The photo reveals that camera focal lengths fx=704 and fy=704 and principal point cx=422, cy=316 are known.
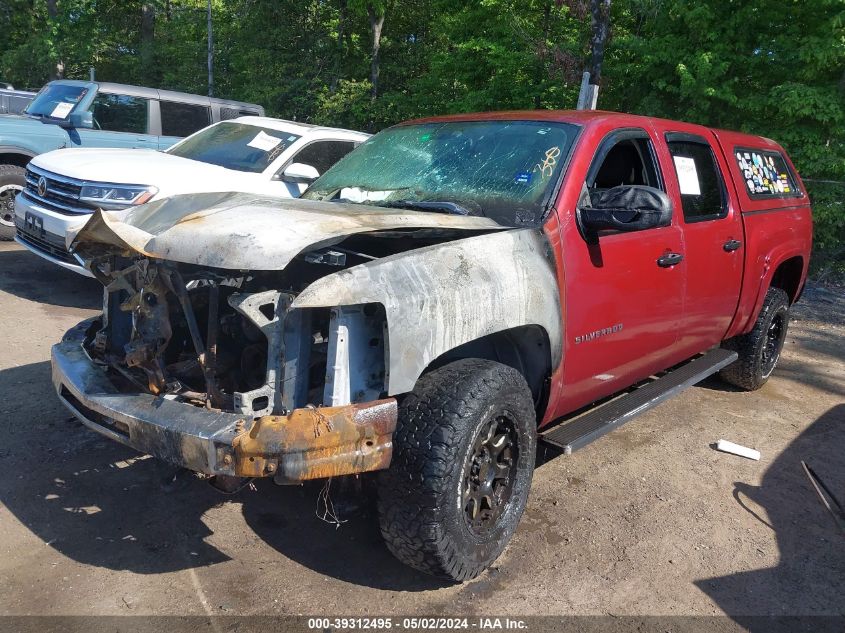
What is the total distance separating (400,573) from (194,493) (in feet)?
3.89

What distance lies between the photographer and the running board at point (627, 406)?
133 inches

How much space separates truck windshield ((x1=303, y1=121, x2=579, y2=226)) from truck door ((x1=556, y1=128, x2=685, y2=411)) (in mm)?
196

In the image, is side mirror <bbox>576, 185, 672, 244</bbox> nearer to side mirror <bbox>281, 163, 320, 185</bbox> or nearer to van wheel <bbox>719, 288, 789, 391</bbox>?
van wheel <bbox>719, 288, 789, 391</bbox>

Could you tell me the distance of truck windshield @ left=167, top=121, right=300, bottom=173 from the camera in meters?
7.03

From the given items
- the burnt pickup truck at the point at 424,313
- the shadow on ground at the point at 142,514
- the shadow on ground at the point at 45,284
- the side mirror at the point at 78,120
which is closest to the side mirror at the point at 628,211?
the burnt pickup truck at the point at 424,313

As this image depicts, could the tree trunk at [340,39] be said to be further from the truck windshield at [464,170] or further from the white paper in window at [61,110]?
the truck windshield at [464,170]

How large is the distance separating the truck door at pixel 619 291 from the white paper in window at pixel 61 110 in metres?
7.52

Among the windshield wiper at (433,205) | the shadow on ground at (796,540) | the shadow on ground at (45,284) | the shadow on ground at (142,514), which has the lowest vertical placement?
the shadow on ground at (45,284)

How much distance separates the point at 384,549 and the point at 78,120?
25.0ft

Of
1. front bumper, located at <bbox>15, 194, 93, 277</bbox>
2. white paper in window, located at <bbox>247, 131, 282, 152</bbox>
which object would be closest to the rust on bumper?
front bumper, located at <bbox>15, 194, 93, 277</bbox>

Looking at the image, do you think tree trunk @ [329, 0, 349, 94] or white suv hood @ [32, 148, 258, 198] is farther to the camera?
A: tree trunk @ [329, 0, 349, 94]

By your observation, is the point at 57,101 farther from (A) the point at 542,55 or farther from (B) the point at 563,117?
(A) the point at 542,55

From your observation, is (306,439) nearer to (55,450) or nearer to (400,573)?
(400,573)

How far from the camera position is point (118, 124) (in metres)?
9.15
